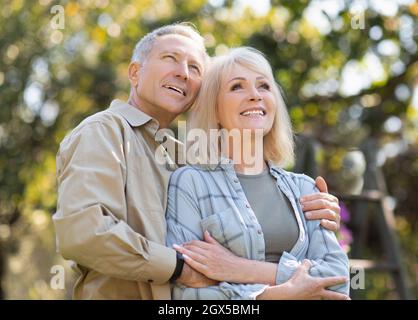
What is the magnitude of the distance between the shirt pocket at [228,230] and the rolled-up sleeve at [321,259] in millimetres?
163

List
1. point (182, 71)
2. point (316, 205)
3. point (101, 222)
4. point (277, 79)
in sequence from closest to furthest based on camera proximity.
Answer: point (101, 222), point (316, 205), point (182, 71), point (277, 79)

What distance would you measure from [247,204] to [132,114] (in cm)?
62

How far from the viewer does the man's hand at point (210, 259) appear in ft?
8.31

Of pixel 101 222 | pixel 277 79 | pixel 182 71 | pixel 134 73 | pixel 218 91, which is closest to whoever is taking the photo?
pixel 101 222

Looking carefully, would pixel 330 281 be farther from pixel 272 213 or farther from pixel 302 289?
pixel 272 213

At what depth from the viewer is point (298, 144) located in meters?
5.66

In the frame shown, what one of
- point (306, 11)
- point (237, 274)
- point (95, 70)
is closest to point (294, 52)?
point (306, 11)

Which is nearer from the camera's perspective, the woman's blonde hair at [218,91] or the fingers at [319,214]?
the fingers at [319,214]

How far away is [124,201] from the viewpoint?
102 inches

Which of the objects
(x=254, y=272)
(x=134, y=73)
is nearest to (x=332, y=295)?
(x=254, y=272)

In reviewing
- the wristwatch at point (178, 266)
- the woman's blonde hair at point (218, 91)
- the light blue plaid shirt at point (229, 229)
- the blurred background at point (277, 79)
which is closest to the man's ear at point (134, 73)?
the woman's blonde hair at point (218, 91)

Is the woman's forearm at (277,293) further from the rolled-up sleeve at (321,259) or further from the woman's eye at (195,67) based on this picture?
the woman's eye at (195,67)

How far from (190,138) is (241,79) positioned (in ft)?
1.07
